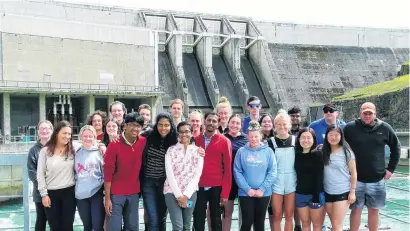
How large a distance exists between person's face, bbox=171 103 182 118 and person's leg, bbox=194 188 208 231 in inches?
32.1

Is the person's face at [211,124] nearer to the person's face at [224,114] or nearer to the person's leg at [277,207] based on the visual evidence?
the person's face at [224,114]

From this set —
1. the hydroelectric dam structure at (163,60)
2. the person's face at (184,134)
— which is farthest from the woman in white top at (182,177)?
the hydroelectric dam structure at (163,60)

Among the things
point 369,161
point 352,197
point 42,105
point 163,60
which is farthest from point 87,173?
Result: point 163,60

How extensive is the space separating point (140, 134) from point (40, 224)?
1.17 meters

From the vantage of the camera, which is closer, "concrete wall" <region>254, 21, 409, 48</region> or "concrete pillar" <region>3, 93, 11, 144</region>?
"concrete pillar" <region>3, 93, 11, 144</region>

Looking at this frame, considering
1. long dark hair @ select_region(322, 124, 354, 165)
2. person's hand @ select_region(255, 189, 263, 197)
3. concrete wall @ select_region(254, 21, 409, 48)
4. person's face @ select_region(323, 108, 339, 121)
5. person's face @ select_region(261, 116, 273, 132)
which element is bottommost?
person's hand @ select_region(255, 189, 263, 197)

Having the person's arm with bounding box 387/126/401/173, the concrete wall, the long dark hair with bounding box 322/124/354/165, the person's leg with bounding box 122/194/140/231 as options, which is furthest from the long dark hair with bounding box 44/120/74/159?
the concrete wall

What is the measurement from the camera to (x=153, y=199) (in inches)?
139

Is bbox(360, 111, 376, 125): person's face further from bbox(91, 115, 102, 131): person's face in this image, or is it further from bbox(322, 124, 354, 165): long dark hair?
bbox(91, 115, 102, 131): person's face

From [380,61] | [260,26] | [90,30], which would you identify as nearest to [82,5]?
[90,30]

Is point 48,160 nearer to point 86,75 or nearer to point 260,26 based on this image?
point 86,75

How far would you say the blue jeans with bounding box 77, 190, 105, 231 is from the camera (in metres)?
3.45

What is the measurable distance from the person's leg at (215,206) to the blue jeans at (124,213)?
649mm

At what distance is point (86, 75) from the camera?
20703 millimetres
